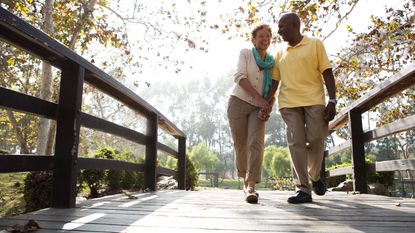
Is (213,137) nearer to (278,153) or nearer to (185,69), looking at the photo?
(278,153)

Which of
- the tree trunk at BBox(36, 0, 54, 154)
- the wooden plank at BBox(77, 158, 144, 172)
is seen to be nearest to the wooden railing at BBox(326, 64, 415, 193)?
the wooden plank at BBox(77, 158, 144, 172)

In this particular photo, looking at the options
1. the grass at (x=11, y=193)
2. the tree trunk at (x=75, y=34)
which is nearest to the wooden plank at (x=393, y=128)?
the grass at (x=11, y=193)

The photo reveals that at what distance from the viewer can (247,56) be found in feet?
10.7

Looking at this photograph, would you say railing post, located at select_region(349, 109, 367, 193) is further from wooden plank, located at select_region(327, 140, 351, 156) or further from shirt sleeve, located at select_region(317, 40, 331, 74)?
shirt sleeve, located at select_region(317, 40, 331, 74)

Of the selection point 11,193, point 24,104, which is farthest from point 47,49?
point 11,193

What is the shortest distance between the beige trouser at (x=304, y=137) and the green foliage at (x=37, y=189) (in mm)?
3827

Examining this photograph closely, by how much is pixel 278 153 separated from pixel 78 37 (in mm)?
34787

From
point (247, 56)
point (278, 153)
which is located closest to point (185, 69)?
point (247, 56)

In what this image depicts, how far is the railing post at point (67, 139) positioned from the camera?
2223mm

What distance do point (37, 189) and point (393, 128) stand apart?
15.9 feet

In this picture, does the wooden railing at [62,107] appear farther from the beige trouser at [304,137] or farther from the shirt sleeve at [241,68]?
the beige trouser at [304,137]

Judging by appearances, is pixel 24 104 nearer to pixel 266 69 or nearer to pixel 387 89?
pixel 266 69

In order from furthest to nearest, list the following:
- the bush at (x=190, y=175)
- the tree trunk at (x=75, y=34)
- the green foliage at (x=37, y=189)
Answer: the bush at (x=190, y=175) < the tree trunk at (x=75, y=34) < the green foliage at (x=37, y=189)

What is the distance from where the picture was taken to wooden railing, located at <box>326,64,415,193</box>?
2.62m
